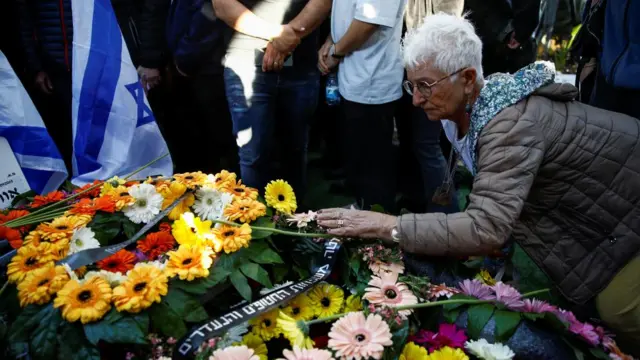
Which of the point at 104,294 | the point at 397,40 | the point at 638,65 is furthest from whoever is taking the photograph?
the point at 397,40

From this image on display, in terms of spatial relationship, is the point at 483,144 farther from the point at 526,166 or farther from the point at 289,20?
the point at 289,20

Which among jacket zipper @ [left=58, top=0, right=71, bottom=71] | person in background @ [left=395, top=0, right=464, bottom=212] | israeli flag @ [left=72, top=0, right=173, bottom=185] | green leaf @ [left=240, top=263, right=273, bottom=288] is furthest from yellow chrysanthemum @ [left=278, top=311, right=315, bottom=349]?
jacket zipper @ [left=58, top=0, right=71, bottom=71]

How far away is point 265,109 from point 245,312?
1.72 meters

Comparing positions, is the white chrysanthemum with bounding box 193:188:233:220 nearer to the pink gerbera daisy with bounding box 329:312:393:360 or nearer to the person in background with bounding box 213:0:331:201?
the pink gerbera daisy with bounding box 329:312:393:360

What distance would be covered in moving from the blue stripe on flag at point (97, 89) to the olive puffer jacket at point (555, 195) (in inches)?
58.7

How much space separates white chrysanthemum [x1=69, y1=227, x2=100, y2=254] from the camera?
1477 mm

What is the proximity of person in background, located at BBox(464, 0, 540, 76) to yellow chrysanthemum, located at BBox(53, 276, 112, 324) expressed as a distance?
281 centimetres

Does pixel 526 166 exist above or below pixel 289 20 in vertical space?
below

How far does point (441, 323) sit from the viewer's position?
1.40 m

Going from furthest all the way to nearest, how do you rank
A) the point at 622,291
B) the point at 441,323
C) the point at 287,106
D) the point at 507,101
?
the point at 287,106
the point at 622,291
the point at 507,101
the point at 441,323

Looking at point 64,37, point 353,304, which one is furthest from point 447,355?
point 64,37

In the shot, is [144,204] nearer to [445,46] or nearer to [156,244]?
[156,244]

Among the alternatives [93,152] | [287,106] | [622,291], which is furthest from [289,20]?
[622,291]

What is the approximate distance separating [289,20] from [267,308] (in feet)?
6.08
